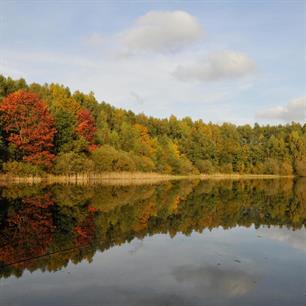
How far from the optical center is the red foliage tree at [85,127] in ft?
193

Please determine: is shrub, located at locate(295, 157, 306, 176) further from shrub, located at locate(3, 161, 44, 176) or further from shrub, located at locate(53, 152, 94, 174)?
shrub, located at locate(3, 161, 44, 176)

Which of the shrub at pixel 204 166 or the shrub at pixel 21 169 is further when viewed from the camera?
the shrub at pixel 204 166

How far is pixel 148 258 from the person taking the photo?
36.8 feet

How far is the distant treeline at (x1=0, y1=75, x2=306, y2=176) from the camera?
4725 cm

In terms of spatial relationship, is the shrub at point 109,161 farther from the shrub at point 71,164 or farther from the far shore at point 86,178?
the shrub at point 71,164

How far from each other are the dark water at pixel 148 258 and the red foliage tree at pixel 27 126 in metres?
28.2

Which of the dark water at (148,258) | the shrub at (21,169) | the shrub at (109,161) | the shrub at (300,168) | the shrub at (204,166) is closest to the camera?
the dark water at (148,258)

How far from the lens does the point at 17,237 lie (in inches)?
525

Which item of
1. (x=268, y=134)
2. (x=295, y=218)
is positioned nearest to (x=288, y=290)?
(x=295, y=218)

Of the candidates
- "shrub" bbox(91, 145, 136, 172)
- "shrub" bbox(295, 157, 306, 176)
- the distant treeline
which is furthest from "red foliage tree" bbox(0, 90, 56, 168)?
"shrub" bbox(295, 157, 306, 176)

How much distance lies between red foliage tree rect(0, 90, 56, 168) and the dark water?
1111 inches

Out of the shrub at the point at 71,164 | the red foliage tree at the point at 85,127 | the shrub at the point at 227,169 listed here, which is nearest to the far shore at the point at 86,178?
the shrub at the point at 71,164

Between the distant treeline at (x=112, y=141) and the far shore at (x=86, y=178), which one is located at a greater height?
the distant treeline at (x=112, y=141)

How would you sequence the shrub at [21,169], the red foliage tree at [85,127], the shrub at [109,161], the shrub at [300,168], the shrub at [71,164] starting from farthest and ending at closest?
the shrub at [300,168], the red foliage tree at [85,127], the shrub at [109,161], the shrub at [71,164], the shrub at [21,169]
